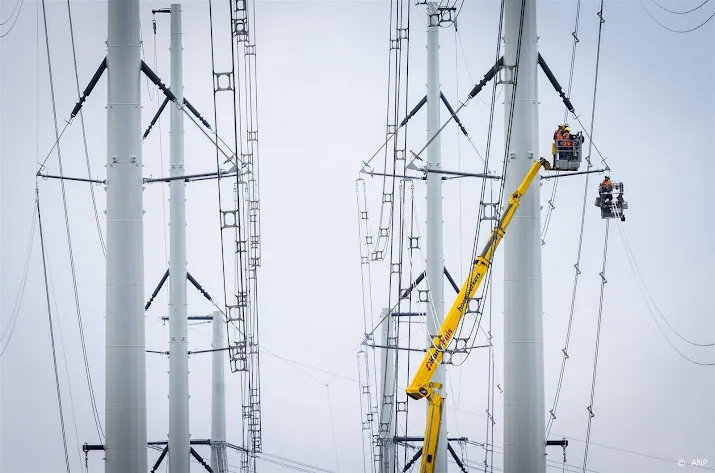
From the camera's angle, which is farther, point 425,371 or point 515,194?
point 425,371

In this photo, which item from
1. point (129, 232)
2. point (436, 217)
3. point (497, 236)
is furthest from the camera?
point (436, 217)

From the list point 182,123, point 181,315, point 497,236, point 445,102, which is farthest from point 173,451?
point 497,236

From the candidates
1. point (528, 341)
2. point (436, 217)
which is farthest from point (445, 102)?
point (528, 341)

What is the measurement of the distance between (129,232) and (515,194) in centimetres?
819

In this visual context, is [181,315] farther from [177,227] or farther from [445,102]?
[445,102]

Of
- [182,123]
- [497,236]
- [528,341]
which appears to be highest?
[182,123]

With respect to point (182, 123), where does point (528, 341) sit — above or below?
below

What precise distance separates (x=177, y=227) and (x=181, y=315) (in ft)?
9.37

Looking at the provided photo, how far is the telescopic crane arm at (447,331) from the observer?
29.4 metres

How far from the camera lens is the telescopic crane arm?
29391 mm

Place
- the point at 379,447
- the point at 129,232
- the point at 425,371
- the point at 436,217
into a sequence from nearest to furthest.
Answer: the point at 129,232 < the point at 425,371 < the point at 436,217 < the point at 379,447

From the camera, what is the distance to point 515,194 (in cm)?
2912

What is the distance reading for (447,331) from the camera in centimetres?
3444

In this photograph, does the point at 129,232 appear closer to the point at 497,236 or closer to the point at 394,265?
the point at 497,236
